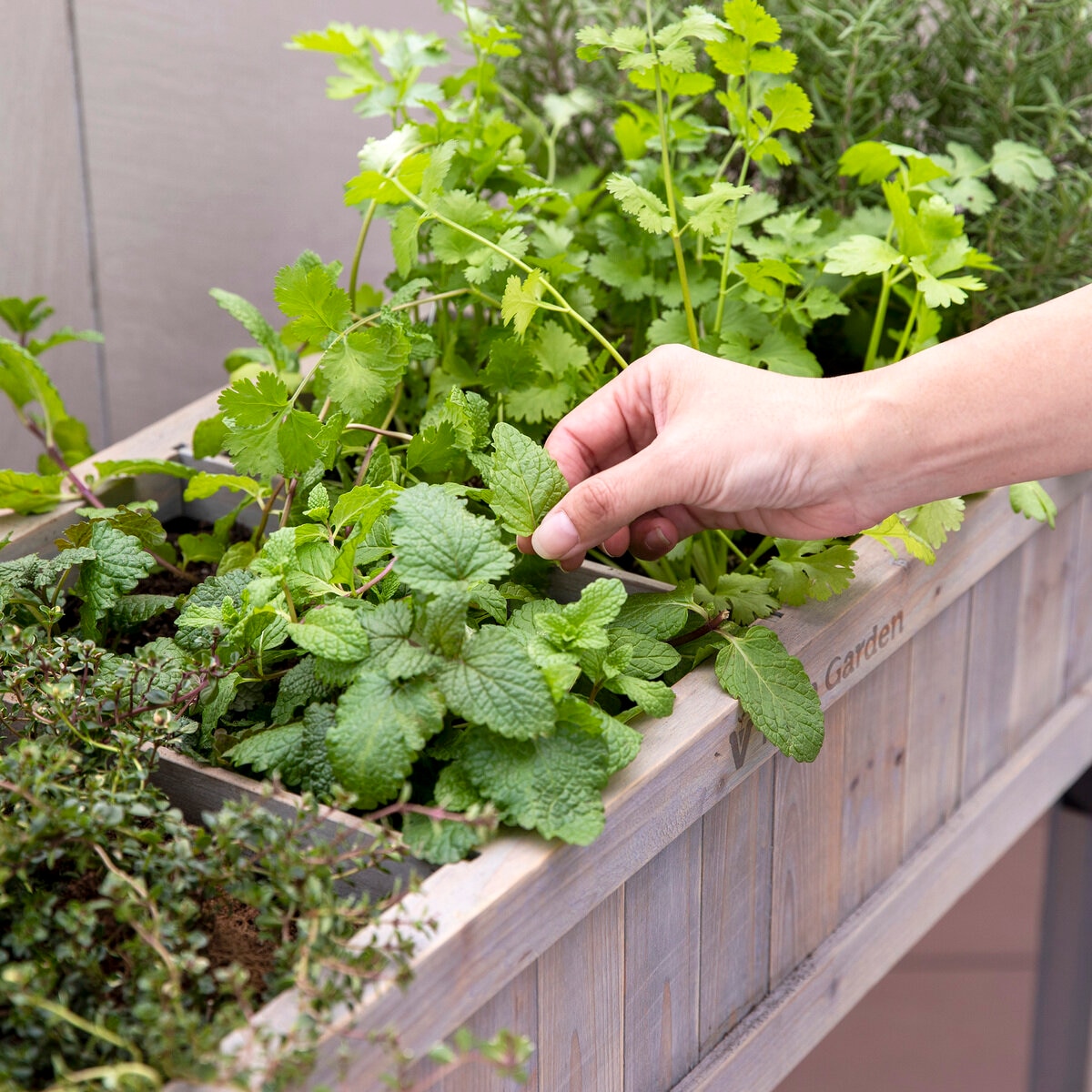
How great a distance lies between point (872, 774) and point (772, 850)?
0.16 meters

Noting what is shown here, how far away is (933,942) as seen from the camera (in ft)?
7.95

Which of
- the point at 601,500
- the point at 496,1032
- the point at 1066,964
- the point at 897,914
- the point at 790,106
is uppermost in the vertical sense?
the point at 790,106

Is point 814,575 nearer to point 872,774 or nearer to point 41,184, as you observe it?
point 872,774

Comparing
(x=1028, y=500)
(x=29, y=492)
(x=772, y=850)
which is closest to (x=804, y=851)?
(x=772, y=850)

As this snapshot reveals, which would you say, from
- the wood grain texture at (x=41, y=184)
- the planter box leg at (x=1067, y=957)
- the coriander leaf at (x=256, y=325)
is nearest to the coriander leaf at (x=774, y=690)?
the coriander leaf at (x=256, y=325)

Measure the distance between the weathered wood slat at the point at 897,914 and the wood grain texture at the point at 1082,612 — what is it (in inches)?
1.0

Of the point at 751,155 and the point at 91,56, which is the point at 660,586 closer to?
the point at 751,155

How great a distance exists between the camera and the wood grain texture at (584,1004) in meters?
0.66

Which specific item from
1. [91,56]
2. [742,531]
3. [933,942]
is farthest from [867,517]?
[933,942]

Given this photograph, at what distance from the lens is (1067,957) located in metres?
1.75

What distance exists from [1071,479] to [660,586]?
1.68ft

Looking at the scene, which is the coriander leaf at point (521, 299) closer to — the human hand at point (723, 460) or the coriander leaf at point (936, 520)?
the human hand at point (723, 460)

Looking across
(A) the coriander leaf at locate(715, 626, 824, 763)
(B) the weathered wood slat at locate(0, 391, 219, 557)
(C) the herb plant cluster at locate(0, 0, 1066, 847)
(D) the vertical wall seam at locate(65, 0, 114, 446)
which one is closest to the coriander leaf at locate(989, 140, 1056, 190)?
Result: (C) the herb plant cluster at locate(0, 0, 1066, 847)

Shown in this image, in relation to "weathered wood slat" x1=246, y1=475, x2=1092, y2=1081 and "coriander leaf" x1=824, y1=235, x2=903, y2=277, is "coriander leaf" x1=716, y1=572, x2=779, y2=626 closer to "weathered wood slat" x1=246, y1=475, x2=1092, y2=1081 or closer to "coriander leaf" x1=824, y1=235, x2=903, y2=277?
"weathered wood slat" x1=246, y1=475, x2=1092, y2=1081
